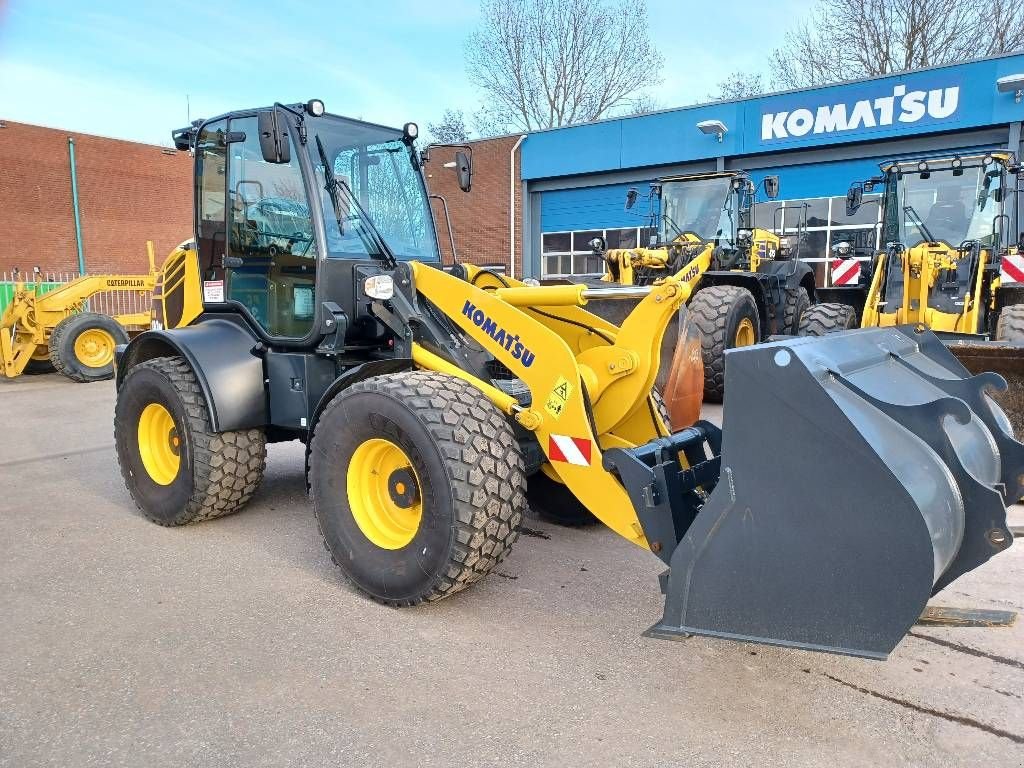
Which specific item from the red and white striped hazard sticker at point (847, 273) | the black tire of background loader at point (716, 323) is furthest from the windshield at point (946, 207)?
the black tire of background loader at point (716, 323)

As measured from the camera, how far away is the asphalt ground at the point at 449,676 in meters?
2.56

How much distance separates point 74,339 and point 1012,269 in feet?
43.2

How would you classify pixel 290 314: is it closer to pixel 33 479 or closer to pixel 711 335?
pixel 33 479

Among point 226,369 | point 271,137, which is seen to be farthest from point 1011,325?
point 226,369

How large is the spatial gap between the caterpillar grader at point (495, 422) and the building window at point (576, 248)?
54.5 ft

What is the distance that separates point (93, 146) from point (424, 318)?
26.8m

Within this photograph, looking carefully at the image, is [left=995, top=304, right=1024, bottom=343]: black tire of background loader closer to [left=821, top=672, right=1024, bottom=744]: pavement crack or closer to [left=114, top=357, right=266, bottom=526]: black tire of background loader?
[left=821, top=672, right=1024, bottom=744]: pavement crack

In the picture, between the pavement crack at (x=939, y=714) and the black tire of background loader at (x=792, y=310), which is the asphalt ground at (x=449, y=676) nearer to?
the pavement crack at (x=939, y=714)

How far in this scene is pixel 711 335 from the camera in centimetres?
850

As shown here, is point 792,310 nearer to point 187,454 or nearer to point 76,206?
point 187,454

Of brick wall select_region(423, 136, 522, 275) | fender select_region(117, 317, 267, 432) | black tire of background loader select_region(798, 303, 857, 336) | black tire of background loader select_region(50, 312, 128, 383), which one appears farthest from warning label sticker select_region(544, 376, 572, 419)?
brick wall select_region(423, 136, 522, 275)

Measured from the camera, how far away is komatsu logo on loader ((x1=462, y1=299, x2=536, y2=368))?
3.59m

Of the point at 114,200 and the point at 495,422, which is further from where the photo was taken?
the point at 114,200

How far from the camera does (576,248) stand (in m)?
22.2
